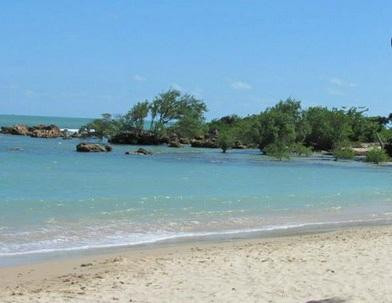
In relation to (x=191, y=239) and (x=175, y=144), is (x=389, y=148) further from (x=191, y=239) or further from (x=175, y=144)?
(x=191, y=239)

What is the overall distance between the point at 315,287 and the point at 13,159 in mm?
37726

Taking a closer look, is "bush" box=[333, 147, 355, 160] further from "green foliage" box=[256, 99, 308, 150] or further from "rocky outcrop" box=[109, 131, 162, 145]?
"rocky outcrop" box=[109, 131, 162, 145]

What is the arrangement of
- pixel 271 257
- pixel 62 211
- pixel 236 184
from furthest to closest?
pixel 236 184 < pixel 62 211 < pixel 271 257

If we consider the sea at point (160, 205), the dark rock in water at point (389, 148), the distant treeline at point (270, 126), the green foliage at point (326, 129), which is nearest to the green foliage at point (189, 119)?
the distant treeline at point (270, 126)

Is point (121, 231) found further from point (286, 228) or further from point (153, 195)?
point (153, 195)

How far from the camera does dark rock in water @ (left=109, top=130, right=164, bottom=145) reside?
258 feet

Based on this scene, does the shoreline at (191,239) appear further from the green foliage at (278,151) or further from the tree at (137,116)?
Result: the tree at (137,116)

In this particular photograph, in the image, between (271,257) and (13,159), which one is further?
(13,159)

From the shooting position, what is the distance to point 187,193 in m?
25.1

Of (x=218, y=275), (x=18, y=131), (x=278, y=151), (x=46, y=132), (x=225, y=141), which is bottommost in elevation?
(x=218, y=275)

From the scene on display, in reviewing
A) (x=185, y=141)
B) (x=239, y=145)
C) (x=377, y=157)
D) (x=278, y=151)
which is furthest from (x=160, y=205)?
(x=185, y=141)

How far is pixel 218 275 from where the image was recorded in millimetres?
10031

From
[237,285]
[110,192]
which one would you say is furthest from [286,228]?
[110,192]

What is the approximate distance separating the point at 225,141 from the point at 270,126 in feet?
19.1
